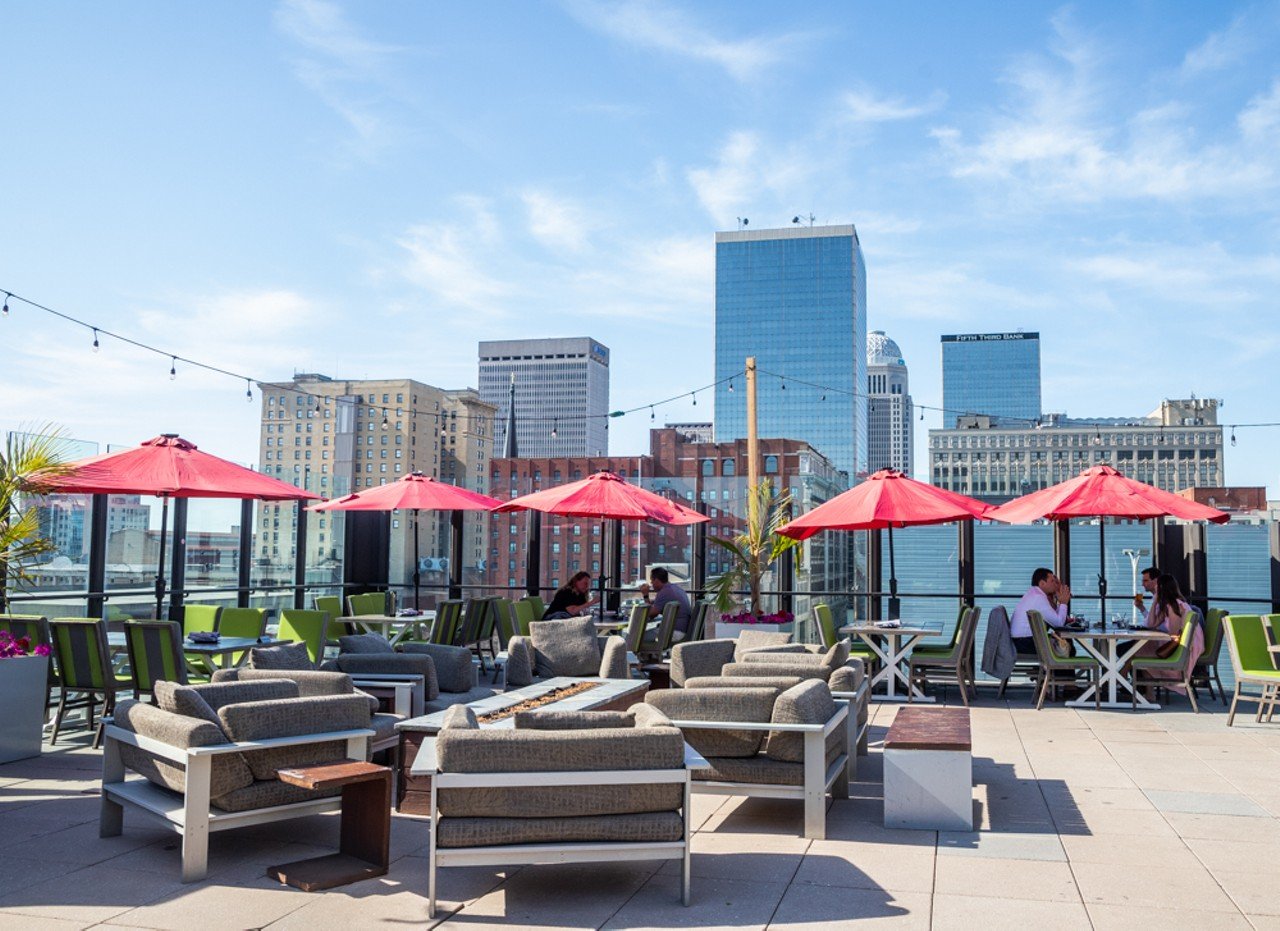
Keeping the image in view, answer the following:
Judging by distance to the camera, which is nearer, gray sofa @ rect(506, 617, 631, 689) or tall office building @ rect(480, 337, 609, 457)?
gray sofa @ rect(506, 617, 631, 689)

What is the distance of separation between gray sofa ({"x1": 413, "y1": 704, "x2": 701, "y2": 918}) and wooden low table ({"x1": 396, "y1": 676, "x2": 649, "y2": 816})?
49 cm

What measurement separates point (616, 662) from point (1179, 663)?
496 cm

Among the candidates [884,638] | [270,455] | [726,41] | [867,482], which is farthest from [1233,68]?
[270,455]

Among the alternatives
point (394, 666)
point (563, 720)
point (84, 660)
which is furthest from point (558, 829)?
point (84, 660)

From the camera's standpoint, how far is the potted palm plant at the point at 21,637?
21.4 ft

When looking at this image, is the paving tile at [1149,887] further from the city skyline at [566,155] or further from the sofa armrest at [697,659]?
the city skyline at [566,155]

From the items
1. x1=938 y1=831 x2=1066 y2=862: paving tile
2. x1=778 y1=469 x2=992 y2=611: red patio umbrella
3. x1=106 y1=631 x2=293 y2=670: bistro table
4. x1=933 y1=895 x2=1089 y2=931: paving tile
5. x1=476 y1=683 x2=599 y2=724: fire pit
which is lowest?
x1=938 y1=831 x2=1066 y2=862: paving tile

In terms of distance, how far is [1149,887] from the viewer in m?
4.08

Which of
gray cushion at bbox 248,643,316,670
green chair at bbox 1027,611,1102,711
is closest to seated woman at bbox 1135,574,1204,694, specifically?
green chair at bbox 1027,611,1102,711

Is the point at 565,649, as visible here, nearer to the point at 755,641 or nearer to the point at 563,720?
the point at 755,641

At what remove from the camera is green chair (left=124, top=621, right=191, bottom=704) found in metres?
6.87

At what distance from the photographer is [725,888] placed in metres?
4.06

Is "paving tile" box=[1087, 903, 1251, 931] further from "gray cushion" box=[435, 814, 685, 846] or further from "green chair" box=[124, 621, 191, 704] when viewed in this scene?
"green chair" box=[124, 621, 191, 704]

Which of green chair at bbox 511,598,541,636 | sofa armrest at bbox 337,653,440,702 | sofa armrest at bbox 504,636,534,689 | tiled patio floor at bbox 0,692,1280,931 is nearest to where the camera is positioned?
tiled patio floor at bbox 0,692,1280,931
